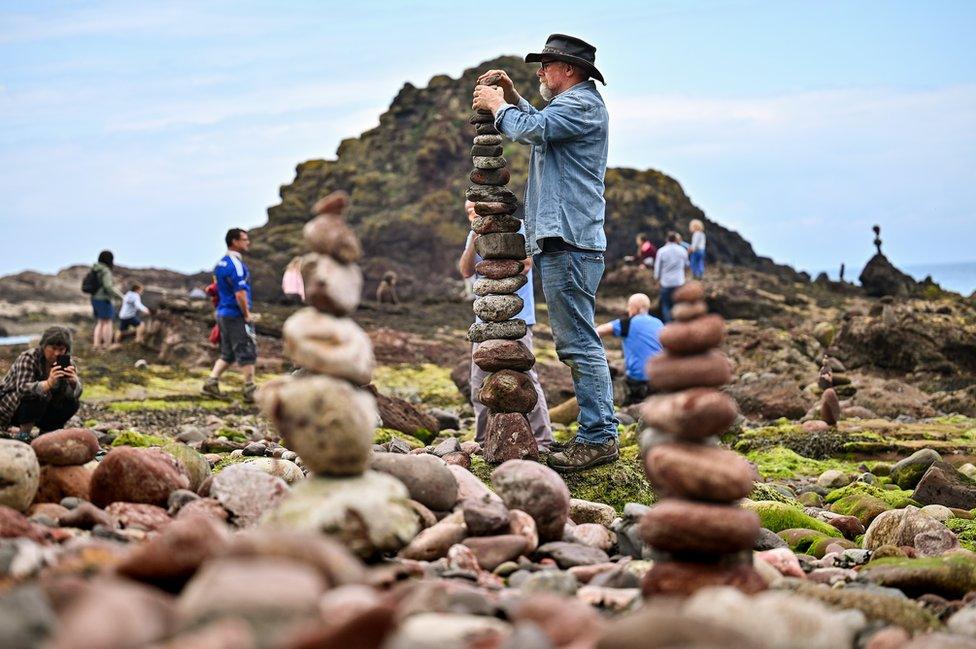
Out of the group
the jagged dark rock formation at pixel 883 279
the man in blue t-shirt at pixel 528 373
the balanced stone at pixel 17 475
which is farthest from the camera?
the jagged dark rock formation at pixel 883 279

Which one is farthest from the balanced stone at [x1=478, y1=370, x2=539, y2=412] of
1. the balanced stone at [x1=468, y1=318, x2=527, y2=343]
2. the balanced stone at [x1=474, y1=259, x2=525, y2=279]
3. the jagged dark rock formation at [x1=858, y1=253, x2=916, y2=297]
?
the jagged dark rock formation at [x1=858, y1=253, x2=916, y2=297]

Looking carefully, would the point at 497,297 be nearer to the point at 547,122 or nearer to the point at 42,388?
the point at 547,122

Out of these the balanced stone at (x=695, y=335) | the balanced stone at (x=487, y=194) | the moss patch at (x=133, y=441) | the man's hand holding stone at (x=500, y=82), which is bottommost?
the moss patch at (x=133, y=441)

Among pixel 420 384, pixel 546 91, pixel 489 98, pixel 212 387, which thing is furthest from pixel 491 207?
pixel 420 384

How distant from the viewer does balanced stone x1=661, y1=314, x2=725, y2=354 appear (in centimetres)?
572

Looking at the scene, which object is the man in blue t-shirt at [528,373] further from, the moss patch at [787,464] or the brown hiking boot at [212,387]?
the brown hiking boot at [212,387]

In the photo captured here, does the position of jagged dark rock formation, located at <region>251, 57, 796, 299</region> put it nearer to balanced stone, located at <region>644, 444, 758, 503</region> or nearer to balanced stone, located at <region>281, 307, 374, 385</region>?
balanced stone, located at <region>281, 307, 374, 385</region>

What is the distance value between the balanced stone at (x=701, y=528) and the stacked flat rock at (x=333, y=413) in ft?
4.38

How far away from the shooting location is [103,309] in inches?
1006

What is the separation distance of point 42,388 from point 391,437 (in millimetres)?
4542

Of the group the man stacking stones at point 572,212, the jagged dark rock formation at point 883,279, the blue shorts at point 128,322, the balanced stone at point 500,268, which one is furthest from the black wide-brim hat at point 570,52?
the jagged dark rock formation at point 883,279

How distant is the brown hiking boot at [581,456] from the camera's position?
9.62 m

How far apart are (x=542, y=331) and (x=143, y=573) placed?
28364 mm

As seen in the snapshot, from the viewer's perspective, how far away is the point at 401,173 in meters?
53.2
